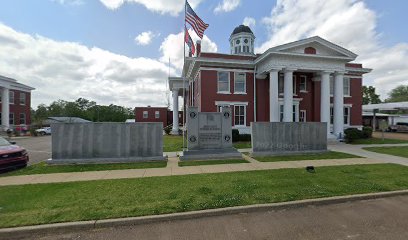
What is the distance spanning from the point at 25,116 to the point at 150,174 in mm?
46639

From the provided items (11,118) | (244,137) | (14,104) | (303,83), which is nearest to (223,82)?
(244,137)

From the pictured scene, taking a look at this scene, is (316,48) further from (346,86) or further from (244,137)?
(244,137)

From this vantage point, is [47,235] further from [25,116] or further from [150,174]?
[25,116]

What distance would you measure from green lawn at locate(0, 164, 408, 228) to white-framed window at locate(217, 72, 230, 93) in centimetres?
1400

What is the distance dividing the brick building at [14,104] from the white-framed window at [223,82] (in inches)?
1344

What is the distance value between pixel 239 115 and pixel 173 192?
16.6 meters

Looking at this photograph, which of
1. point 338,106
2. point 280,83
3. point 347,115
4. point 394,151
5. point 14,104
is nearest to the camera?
point 394,151

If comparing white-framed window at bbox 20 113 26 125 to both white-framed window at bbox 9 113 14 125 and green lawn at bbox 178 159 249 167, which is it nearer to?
white-framed window at bbox 9 113 14 125

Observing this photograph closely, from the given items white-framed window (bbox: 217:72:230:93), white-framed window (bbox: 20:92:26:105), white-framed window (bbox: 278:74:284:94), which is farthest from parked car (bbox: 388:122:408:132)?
white-framed window (bbox: 20:92:26:105)

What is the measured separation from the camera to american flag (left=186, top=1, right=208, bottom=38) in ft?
50.6

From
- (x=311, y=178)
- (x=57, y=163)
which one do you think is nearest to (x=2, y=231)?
(x=57, y=163)

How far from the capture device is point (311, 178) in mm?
7633

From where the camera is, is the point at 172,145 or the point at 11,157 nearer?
the point at 11,157

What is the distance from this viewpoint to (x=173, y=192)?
6219 millimetres
